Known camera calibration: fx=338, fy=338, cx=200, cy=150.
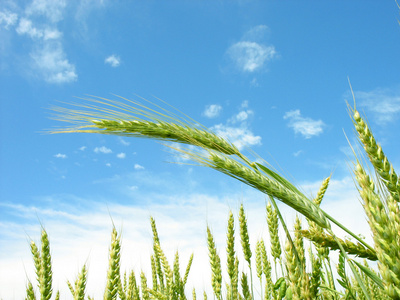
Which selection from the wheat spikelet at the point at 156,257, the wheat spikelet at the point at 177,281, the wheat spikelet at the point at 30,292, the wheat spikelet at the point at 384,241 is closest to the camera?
the wheat spikelet at the point at 384,241

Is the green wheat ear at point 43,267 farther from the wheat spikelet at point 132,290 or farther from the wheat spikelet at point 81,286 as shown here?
the wheat spikelet at point 132,290

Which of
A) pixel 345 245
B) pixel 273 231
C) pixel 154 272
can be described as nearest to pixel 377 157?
pixel 345 245

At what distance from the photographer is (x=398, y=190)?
219cm

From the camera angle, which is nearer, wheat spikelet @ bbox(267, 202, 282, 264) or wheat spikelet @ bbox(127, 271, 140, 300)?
wheat spikelet @ bbox(267, 202, 282, 264)

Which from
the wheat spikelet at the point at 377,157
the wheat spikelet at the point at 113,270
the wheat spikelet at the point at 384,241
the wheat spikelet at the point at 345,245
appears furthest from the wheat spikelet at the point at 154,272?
the wheat spikelet at the point at 384,241

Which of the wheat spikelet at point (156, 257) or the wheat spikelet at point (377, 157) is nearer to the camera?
the wheat spikelet at point (377, 157)

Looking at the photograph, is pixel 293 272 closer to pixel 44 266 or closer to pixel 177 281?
pixel 177 281

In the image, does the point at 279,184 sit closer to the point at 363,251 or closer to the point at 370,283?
the point at 363,251

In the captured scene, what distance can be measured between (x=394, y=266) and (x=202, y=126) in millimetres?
1604

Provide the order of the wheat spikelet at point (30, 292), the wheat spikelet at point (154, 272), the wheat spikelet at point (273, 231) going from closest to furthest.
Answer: the wheat spikelet at point (30, 292) < the wheat spikelet at point (273, 231) < the wheat spikelet at point (154, 272)

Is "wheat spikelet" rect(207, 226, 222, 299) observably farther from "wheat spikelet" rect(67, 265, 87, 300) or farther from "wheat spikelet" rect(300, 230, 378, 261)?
"wheat spikelet" rect(300, 230, 378, 261)

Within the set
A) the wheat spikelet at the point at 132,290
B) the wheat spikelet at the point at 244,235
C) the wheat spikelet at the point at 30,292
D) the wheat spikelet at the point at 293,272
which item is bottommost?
the wheat spikelet at the point at 293,272

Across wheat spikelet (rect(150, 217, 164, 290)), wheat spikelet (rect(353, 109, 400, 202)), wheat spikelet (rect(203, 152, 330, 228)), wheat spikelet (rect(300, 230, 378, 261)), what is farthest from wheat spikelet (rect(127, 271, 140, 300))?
wheat spikelet (rect(353, 109, 400, 202))

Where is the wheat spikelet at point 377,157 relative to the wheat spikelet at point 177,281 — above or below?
above
